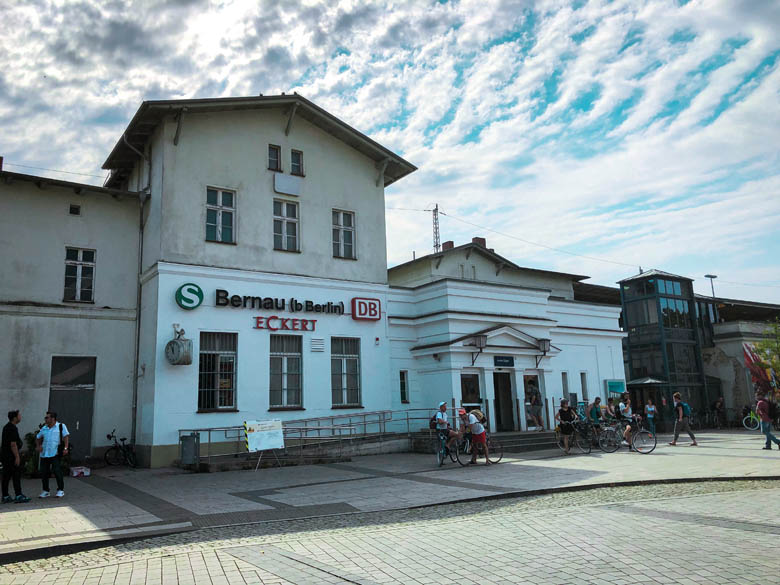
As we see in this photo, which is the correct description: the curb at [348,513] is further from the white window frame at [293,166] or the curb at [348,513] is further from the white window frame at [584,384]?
the white window frame at [584,384]

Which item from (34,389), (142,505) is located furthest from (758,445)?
(34,389)

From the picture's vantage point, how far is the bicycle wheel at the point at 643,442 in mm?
19234

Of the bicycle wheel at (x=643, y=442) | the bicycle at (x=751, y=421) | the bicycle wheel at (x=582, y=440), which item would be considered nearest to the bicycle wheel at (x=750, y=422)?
the bicycle at (x=751, y=421)

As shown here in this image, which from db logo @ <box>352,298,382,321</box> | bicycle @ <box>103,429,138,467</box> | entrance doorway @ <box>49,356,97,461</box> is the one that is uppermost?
db logo @ <box>352,298,382,321</box>

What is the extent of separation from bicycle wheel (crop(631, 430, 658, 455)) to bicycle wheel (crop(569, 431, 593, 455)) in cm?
137

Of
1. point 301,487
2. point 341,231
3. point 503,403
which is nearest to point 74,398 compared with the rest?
point 301,487

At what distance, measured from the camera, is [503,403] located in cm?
2417

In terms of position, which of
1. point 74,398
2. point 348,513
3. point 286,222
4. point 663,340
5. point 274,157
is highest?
point 274,157

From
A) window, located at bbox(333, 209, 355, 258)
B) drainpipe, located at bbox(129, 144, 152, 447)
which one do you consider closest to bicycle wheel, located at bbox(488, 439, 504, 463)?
window, located at bbox(333, 209, 355, 258)

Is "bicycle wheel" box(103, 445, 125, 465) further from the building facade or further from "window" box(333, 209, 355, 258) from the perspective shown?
"window" box(333, 209, 355, 258)

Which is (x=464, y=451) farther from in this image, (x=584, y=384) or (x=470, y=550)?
(x=584, y=384)

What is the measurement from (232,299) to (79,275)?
4860mm

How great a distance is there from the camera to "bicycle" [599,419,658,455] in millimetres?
19297

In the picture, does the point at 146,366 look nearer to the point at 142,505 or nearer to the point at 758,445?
the point at 142,505
